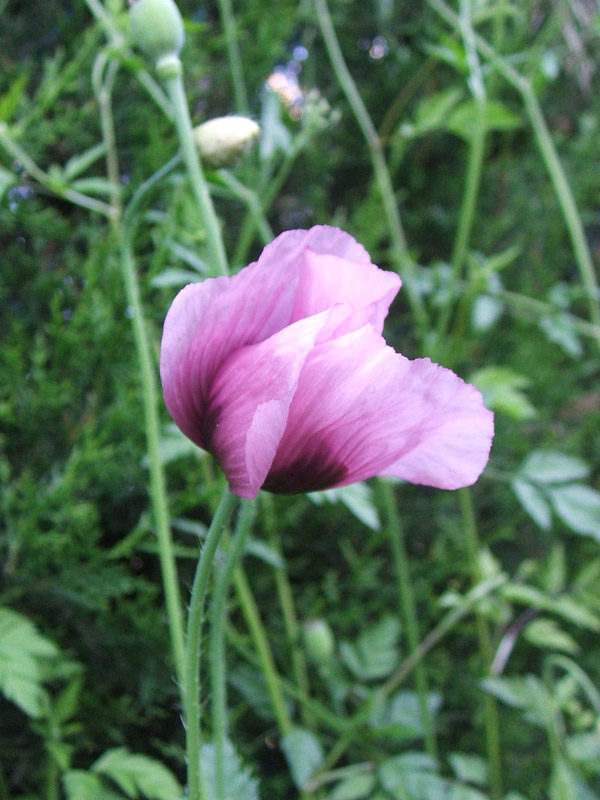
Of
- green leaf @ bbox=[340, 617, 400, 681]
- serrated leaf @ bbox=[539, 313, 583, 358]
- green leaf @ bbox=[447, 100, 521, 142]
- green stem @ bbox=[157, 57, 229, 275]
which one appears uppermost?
green leaf @ bbox=[447, 100, 521, 142]

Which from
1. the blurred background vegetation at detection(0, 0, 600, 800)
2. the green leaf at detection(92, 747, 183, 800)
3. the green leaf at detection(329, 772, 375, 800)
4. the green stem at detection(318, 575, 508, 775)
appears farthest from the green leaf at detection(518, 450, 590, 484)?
the green leaf at detection(92, 747, 183, 800)

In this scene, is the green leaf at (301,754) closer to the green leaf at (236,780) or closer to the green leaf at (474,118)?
the green leaf at (236,780)

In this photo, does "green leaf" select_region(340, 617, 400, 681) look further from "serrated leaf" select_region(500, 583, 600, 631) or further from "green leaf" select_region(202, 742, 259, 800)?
"green leaf" select_region(202, 742, 259, 800)

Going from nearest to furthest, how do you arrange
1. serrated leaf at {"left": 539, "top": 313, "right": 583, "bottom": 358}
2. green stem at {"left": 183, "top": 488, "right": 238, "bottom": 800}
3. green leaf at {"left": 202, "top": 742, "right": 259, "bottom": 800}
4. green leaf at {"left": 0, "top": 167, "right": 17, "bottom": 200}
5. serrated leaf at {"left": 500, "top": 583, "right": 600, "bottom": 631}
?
green stem at {"left": 183, "top": 488, "right": 238, "bottom": 800}, green leaf at {"left": 202, "top": 742, "right": 259, "bottom": 800}, green leaf at {"left": 0, "top": 167, "right": 17, "bottom": 200}, serrated leaf at {"left": 500, "top": 583, "right": 600, "bottom": 631}, serrated leaf at {"left": 539, "top": 313, "right": 583, "bottom": 358}

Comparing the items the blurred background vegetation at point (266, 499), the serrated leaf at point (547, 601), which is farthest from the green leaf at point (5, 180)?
the serrated leaf at point (547, 601)

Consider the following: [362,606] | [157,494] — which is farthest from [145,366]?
[362,606]

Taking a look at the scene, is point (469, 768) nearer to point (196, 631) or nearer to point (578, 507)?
point (578, 507)
